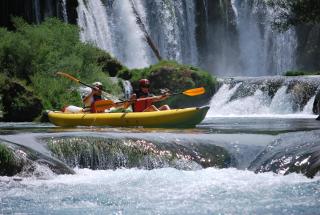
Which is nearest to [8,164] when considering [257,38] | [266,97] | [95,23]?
[266,97]

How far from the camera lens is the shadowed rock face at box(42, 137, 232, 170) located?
408 inches

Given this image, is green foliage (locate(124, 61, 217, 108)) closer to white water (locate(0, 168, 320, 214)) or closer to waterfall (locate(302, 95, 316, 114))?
waterfall (locate(302, 95, 316, 114))

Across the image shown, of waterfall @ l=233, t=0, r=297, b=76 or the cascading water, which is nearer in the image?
the cascading water

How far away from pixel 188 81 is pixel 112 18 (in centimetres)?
690

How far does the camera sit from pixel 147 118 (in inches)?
570

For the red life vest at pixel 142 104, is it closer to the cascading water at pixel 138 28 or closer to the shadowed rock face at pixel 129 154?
the shadowed rock face at pixel 129 154

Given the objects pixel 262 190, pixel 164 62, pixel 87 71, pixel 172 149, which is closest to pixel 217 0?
pixel 164 62

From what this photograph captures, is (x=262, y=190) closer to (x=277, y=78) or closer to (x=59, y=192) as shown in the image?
(x=59, y=192)

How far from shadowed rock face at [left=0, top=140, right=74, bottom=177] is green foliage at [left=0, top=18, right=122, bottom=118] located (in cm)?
1102

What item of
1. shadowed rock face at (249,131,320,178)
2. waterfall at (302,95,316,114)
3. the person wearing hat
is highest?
the person wearing hat

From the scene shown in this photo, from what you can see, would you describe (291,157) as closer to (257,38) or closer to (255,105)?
(255,105)

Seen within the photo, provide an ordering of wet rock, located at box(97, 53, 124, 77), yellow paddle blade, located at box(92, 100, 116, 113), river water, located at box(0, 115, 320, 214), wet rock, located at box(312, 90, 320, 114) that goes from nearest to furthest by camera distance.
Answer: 1. river water, located at box(0, 115, 320, 214)
2. yellow paddle blade, located at box(92, 100, 116, 113)
3. wet rock, located at box(312, 90, 320, 114)
4. wet rock, located at box(97, 53, 124, 77)

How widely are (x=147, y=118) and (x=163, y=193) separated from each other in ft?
21.2

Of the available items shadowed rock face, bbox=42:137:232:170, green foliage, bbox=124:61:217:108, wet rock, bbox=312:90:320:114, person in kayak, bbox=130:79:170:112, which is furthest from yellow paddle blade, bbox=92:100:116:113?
green foliage, bbox=124:61:217:108
